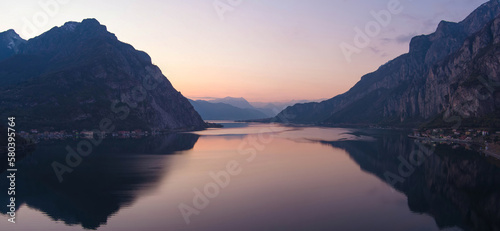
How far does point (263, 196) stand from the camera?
40.0 metres

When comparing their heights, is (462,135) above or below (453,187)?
above

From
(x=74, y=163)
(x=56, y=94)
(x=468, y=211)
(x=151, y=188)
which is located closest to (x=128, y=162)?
(x=74, y=163)

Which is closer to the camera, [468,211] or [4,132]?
[468,211]

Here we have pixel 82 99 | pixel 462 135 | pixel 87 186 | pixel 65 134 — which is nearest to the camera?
pixel 87 186

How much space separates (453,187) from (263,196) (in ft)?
88.4

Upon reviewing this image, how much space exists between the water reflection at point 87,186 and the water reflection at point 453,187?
110 feet

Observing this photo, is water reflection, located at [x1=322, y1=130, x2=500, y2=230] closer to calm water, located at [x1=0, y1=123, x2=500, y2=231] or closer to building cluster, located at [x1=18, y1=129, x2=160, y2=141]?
calm water, located at [x1=0, y1=123, x2=500, y2=231]

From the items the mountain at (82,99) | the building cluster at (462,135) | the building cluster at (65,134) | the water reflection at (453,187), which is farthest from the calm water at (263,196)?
the mountain at (82,99)

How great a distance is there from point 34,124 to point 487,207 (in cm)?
13808

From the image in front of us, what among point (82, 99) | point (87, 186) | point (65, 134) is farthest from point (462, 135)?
point (82, 99)

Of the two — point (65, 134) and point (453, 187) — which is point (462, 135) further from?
point (65, 134)

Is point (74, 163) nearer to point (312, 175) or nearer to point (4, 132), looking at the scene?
point (4, 132)

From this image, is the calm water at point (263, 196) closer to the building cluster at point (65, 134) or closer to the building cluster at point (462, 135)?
the building cluster at point (462, 135)

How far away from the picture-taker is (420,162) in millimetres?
66125
